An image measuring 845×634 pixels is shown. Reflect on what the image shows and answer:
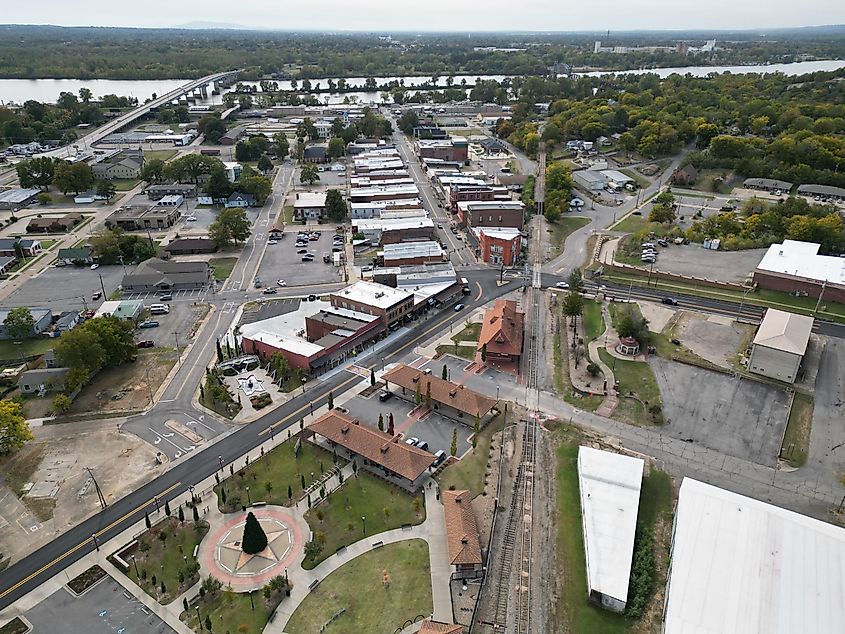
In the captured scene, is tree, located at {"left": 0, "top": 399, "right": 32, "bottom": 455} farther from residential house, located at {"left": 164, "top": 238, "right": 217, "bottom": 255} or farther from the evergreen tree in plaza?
residential house, located at {"left": 164, "top": 238, "right": 217, "bottom": 255}

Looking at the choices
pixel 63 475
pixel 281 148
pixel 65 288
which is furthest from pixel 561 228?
pixel 281 148

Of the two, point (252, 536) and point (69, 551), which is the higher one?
point (252, 536)

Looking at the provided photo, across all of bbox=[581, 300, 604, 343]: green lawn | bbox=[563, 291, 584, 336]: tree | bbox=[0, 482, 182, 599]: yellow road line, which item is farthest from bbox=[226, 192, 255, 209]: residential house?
bbox=[0, 482, 182, 599]: yellow road line

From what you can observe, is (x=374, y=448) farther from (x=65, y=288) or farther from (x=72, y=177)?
(x=72, y=177)

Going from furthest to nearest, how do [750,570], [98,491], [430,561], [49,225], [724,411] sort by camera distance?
[49,225] → [724,411] → [98,491] → [430,561] → [750,570]

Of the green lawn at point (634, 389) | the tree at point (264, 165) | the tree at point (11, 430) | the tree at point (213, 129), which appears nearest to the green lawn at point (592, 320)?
the green lawn at point (634, 389)
